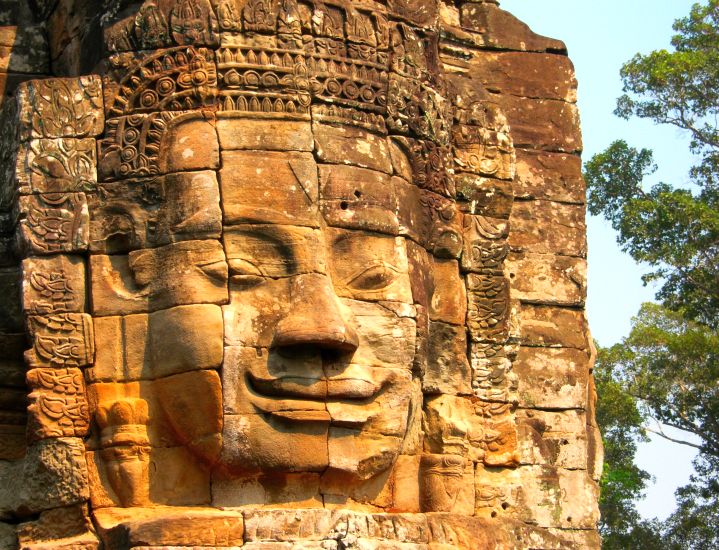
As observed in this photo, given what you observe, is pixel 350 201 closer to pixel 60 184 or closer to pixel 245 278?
pixel 245 278

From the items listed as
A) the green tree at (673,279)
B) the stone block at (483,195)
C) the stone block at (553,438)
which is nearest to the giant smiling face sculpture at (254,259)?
the stone block at (483,195)

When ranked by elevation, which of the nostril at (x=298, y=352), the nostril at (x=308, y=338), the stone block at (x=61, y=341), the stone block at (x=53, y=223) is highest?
the stone block at (x=53, y=223)

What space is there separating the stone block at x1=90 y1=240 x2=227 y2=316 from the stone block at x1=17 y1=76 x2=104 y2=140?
2.93 ft

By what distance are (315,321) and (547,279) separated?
4.13 metres

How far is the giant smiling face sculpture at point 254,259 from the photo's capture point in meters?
11.3

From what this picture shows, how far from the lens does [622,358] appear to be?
103 ft

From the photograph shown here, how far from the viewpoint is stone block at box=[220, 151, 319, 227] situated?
11.5 metres

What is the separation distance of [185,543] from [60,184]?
101 inches

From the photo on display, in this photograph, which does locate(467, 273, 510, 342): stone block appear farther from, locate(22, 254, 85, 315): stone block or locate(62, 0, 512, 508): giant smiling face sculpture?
locate(22, 254, 85, 315): stone block

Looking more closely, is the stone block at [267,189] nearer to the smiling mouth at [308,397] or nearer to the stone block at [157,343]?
the stone block at [157,343]

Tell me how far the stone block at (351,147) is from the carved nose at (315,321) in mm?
Result: 860

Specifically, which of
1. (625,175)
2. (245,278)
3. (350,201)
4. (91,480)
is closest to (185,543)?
(91,480)

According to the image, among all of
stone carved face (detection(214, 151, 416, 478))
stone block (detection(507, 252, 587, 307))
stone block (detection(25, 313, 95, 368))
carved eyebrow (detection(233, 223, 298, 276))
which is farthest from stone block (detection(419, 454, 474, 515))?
stone block (detection(507, 252, 587, 307))

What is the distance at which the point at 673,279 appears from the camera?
2902 cm
